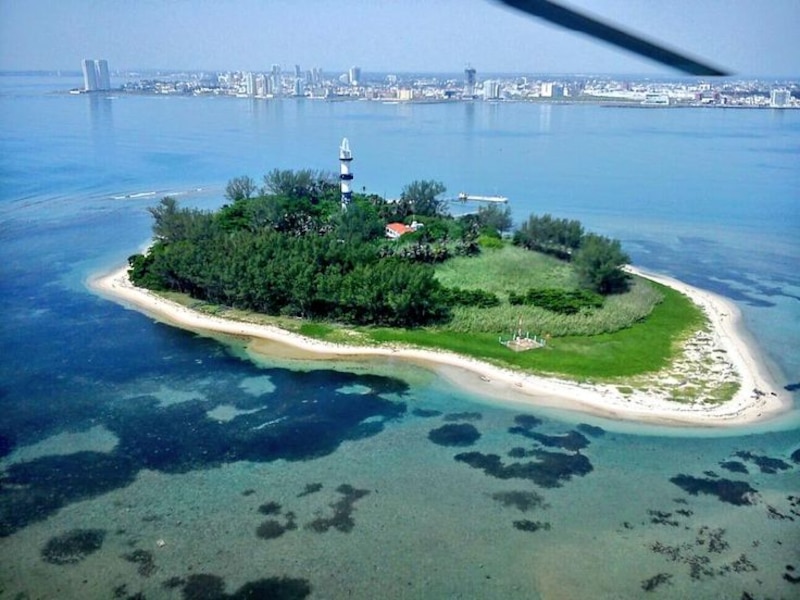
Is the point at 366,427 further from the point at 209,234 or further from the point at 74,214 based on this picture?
the point at 74,214

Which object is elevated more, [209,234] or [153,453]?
[209,234]

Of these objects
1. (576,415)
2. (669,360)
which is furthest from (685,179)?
(576,415)

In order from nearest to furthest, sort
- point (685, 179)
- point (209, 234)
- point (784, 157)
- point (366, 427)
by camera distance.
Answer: point (366, 427) < point (209, 234) < point (685, 179) < point (784, 157)

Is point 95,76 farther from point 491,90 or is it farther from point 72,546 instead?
point 72,546

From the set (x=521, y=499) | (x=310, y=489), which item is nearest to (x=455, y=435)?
(x=521, y=499)

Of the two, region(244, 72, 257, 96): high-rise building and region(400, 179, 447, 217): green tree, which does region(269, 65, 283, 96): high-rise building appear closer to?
region(244, 72, 257, 96): high-rise building

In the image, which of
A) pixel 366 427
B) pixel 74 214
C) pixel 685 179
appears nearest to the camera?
pixel 366 427
